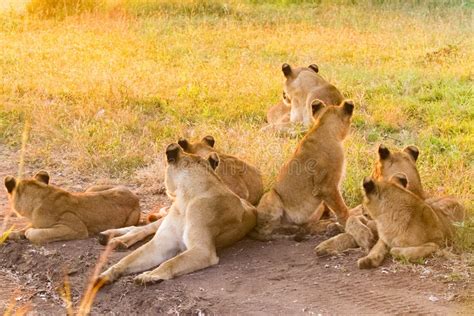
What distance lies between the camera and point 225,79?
11.0 m

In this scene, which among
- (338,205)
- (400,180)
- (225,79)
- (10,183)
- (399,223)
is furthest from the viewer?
(225,79)

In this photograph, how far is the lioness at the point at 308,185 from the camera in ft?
20.2

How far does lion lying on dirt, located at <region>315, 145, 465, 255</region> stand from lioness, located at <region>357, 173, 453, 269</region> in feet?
0.65

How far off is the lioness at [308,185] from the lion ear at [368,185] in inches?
24.7

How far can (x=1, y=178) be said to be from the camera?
775cm

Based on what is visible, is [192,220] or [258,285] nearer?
[258,285]

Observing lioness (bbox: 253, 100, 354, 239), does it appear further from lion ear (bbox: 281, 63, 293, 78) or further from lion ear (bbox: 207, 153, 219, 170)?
lion ear (bbox: 281, 63, 293, 78)

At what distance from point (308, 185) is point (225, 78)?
5.00 m

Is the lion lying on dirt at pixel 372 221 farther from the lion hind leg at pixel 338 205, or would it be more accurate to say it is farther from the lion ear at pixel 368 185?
the lion ear at pixel 368 185

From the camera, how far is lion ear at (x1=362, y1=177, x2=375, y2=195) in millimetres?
5480

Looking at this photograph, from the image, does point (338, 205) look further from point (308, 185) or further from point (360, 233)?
point (360, 233)

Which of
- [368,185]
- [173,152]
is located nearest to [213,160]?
[173,152]

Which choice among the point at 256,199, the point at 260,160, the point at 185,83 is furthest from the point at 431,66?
the point at 256,199

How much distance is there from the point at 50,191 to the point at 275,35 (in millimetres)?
8420
